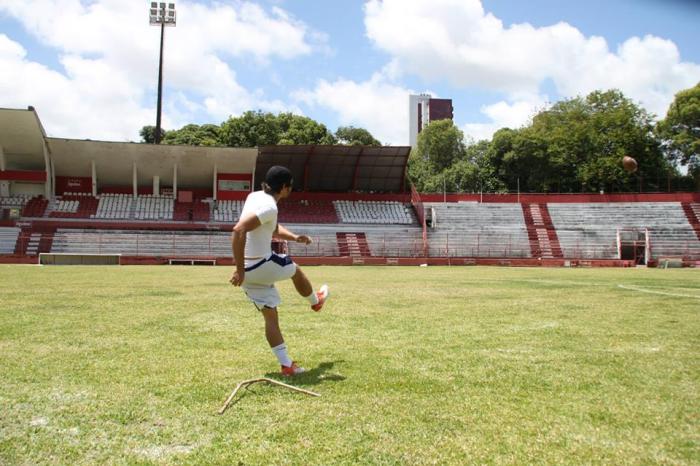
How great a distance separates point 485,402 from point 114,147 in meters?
41.8

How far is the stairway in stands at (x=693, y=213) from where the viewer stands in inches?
1631

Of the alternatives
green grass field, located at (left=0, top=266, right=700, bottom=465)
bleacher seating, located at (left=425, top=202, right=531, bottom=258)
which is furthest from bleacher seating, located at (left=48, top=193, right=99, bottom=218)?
green grass field, located at (left=0, top=266, right=700, bottom=465)

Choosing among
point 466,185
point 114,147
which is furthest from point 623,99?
point 114,147

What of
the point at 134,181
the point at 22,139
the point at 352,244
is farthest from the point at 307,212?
the point at 22,139

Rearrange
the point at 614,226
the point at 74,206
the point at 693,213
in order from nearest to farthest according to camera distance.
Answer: the point at 74,206 → the point at 614,226 → the point at 693,213

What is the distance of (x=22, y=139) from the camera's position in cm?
3919

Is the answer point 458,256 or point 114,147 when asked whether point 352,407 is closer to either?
point 458,256

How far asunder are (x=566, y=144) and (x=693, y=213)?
16753 millimetres

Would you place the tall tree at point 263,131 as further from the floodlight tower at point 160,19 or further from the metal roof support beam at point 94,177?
the metal roof support beam at point 94,177

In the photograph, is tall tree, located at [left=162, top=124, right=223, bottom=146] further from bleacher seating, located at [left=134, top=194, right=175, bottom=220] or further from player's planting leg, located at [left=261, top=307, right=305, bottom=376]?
player's planting leg, located at [left=261, top=307, right=305, bottom=376]

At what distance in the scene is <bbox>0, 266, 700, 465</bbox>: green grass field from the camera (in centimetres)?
319

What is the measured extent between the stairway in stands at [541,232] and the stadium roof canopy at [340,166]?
1129cm

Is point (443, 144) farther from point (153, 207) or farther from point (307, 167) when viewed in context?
point (153, 207)

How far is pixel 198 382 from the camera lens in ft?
15.2
